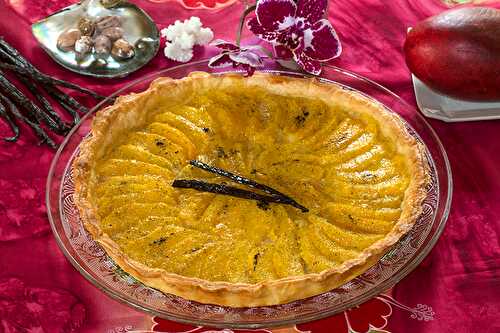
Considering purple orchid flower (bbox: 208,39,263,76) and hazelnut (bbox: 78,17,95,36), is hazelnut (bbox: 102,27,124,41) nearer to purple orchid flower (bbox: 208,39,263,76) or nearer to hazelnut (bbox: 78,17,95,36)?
hazelnut (bbox: 78,17,95,36)

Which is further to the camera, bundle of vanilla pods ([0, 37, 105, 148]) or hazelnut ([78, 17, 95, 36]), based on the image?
hazelnut ([78, 17, 95, 36])

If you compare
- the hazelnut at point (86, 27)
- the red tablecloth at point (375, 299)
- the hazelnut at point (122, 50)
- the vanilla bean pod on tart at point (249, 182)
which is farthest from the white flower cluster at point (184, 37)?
the vanilla bean pod on tart at point (249, 182)

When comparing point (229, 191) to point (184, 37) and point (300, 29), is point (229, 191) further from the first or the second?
point (184, 37)

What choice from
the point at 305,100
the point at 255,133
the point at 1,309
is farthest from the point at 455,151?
the point at 1,309

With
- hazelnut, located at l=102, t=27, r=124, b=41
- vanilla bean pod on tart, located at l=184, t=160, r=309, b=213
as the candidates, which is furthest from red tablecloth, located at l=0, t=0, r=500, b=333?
vanilla bean pod on tart, located at l=184, t=160, r=309, b=213

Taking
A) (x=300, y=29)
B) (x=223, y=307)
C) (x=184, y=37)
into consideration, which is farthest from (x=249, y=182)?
(x=184, y=37)

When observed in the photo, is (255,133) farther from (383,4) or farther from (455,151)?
(383,4)
